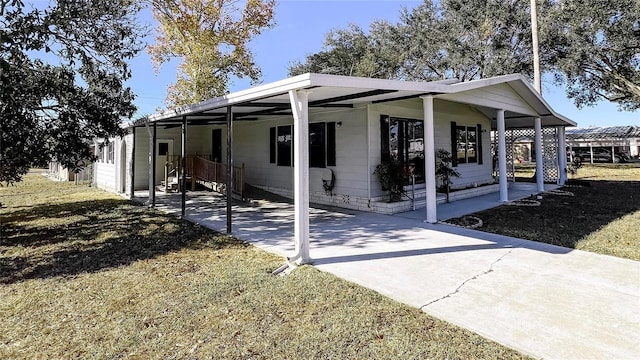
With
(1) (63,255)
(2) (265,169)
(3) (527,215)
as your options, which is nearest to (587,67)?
(3) (527,215)

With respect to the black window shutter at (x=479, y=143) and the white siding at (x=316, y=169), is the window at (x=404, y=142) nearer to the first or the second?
the white siding at (x=316, y=169)

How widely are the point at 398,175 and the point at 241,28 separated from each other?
13853 mm

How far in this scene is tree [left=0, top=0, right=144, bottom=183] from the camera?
662cm

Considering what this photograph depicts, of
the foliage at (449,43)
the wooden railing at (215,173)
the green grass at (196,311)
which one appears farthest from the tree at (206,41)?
the green grass at (196,311)

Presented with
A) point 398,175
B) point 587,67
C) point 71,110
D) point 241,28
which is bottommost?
point 398,175

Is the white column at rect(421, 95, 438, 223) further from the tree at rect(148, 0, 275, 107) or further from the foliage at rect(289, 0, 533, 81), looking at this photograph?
the foliage at rect(289, 0, 533, 81)

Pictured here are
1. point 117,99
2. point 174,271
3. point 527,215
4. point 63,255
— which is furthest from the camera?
point 117,99

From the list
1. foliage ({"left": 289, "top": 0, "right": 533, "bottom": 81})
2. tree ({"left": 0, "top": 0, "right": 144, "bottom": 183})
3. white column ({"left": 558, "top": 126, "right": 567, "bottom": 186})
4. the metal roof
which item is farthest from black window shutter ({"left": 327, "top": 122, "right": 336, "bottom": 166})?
the metal roof

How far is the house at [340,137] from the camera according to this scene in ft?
17.9

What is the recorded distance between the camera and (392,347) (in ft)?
8.77

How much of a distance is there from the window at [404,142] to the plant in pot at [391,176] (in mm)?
356

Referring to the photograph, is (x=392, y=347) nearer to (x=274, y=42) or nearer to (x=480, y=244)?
(x=480, y=244)

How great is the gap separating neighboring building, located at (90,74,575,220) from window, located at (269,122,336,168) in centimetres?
3

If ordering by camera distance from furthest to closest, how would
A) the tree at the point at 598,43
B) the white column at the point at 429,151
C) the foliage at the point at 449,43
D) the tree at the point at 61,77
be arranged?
the foliage at the point at 449,43
the tree at the point at 598,43
the white column at the point at 429,151
the tree at the point at 61,77
